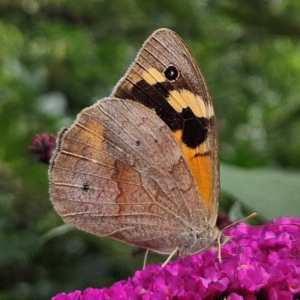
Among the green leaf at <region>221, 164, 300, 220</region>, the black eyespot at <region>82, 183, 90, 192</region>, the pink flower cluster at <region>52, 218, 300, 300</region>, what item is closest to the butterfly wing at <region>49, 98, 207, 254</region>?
the black eyespot at <region>82, 183, 90, 192</region>

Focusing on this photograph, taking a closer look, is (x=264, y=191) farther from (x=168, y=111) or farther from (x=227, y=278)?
(x=227, y=278)

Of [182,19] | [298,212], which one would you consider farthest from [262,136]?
[298,212]

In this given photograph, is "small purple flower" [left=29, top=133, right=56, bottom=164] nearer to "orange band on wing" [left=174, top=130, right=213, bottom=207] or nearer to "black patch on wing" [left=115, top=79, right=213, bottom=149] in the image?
"black patch on wing" [left=115, top=79, right=213, bottom=149]

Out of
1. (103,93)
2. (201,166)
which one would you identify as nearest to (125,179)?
(201,166)

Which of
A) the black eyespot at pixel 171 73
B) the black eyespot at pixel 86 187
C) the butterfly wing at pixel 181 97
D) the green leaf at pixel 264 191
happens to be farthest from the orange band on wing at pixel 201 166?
the green leaf at pixel 264 191

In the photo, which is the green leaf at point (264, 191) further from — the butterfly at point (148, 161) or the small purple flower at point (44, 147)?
the small purple flower at point (44, 147)

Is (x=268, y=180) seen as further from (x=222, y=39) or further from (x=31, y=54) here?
(x=31, y=54)
